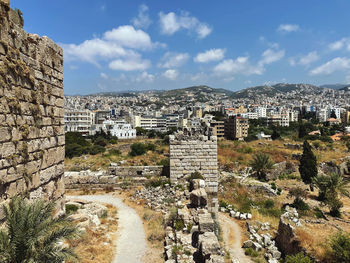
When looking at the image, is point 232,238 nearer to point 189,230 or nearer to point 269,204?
point 189,230

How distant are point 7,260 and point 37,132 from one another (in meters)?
2.39

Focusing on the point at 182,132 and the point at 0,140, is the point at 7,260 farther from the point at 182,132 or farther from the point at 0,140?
the point at 182,132

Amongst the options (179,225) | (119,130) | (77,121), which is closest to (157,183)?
(179,225)

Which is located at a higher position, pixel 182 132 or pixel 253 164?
pixel 182 132

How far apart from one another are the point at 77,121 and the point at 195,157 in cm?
7449

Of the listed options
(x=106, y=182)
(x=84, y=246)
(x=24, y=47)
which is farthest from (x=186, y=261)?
(x=106, y=182)

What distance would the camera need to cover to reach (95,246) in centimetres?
662

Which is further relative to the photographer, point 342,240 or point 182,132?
point 182,132

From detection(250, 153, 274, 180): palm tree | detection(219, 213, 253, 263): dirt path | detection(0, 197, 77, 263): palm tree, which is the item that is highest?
detection(0, 197, 77, 263): palm tree

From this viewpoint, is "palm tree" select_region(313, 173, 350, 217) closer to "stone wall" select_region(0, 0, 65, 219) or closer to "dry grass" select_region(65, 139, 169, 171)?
"dry grass" select_region(65, 139, 169, 171)

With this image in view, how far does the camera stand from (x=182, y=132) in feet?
33.8

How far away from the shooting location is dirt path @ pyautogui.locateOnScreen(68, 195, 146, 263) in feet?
21.5

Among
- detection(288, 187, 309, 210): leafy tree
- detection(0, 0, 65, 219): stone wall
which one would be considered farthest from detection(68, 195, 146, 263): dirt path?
detection(288, 187, 309, 210): leafy tree

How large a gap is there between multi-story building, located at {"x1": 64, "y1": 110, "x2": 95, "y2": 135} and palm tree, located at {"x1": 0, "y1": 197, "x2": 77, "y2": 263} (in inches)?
3013
